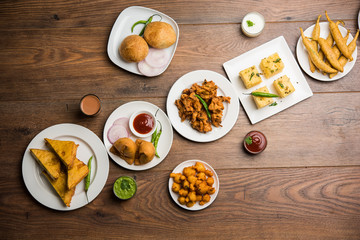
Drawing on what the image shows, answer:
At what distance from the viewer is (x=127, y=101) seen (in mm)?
3219

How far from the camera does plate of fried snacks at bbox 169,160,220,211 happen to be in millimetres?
2953

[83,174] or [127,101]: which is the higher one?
[127,101]

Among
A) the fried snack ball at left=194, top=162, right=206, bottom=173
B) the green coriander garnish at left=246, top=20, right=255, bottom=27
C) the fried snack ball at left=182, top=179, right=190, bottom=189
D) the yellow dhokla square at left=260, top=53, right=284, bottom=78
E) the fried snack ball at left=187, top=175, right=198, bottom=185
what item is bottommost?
the fried snack ball at left=182, top=179, right=190, bottom=189

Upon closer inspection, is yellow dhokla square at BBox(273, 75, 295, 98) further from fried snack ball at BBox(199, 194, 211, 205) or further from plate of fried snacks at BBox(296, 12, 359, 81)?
fried snack ball at BBox(199, 194, 211, 205)

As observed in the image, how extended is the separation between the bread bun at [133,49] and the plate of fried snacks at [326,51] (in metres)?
1.77

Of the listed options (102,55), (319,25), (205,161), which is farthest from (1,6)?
(319,25)

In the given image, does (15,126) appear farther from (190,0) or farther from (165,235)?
(190,0)

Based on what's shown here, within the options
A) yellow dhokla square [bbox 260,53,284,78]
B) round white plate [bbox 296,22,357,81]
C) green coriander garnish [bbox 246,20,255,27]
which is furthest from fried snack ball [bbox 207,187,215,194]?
green coriander garnish [bbox 246,20,255,27]

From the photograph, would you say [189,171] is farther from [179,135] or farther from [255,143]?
[255,143]

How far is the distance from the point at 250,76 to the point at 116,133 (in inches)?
63.2

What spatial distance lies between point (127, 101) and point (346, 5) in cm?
285

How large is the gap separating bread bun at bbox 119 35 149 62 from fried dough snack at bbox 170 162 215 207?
133cm

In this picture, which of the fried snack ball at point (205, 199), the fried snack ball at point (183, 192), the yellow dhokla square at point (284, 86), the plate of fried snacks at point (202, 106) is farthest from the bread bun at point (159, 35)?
the fried snack ball at point (205, 199)

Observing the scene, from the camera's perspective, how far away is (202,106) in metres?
3.12
